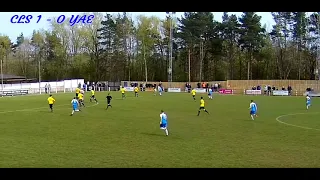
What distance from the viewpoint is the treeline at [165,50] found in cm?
6569

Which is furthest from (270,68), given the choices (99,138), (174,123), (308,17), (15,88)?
(99,138)

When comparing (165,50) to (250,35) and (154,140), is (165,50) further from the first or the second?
(154,140)

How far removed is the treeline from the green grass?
37832mm

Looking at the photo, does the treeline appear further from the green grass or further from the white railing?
the green grass

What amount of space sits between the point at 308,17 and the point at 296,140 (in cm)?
4712

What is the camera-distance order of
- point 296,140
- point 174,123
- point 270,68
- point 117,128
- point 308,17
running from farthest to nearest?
point 270,68
point 308,17
point 174,123
point 117,128
point 296,140

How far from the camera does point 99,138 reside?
18.9m

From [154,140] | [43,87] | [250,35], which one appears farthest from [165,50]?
[154,140]

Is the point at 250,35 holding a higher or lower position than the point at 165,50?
higher

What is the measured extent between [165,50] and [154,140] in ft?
194

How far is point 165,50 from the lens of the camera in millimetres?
76750

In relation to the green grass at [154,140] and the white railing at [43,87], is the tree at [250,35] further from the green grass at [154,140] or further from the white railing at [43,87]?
the green grass at [154,140]

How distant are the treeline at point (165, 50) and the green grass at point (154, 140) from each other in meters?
37.8
